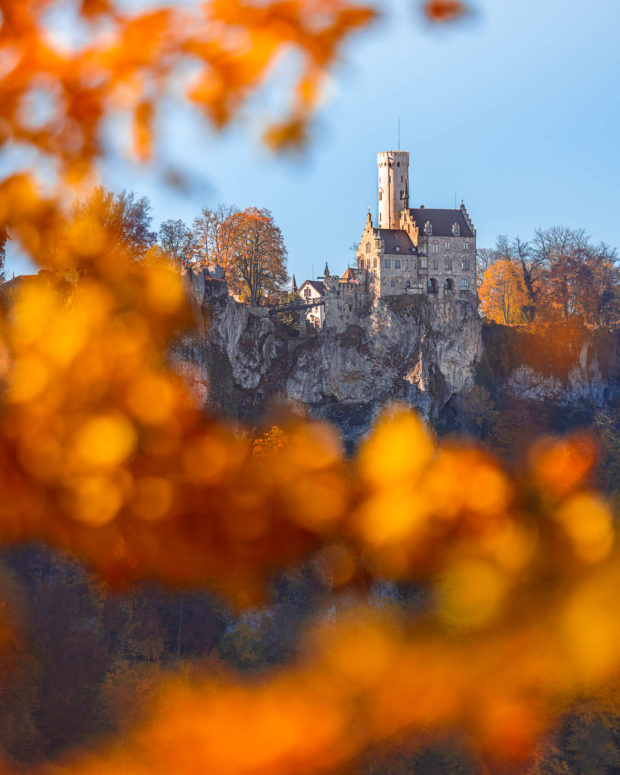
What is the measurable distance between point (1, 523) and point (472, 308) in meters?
25.0

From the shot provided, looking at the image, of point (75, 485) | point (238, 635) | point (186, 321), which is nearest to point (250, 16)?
point (75, 485)

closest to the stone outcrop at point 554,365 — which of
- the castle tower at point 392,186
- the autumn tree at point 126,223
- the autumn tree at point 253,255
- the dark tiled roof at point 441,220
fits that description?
the dark tiled roof at point 441,220

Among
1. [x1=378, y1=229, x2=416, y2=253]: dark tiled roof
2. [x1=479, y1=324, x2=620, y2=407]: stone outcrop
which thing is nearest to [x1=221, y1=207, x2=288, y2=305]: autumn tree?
[x1=378, y1=229, x2=416, y2=253]: dark tiled roof

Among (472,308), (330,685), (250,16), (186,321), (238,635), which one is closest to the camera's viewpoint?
(250,16)

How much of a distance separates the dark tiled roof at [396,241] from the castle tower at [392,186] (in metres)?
1.92

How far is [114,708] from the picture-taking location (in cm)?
2625

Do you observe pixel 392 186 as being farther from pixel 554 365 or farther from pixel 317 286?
pixel 554 365

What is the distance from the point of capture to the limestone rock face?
43031mm

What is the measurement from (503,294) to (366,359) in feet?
47.7

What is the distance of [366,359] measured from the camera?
147 ft

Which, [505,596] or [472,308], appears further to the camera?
[472,308]

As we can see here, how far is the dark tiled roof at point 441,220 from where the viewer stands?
4797 centimetres

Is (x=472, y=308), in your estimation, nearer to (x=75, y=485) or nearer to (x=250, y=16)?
(x=75, y=485)

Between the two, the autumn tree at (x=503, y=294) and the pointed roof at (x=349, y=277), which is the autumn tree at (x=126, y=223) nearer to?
the pointed roof at (x=349, y=277)
